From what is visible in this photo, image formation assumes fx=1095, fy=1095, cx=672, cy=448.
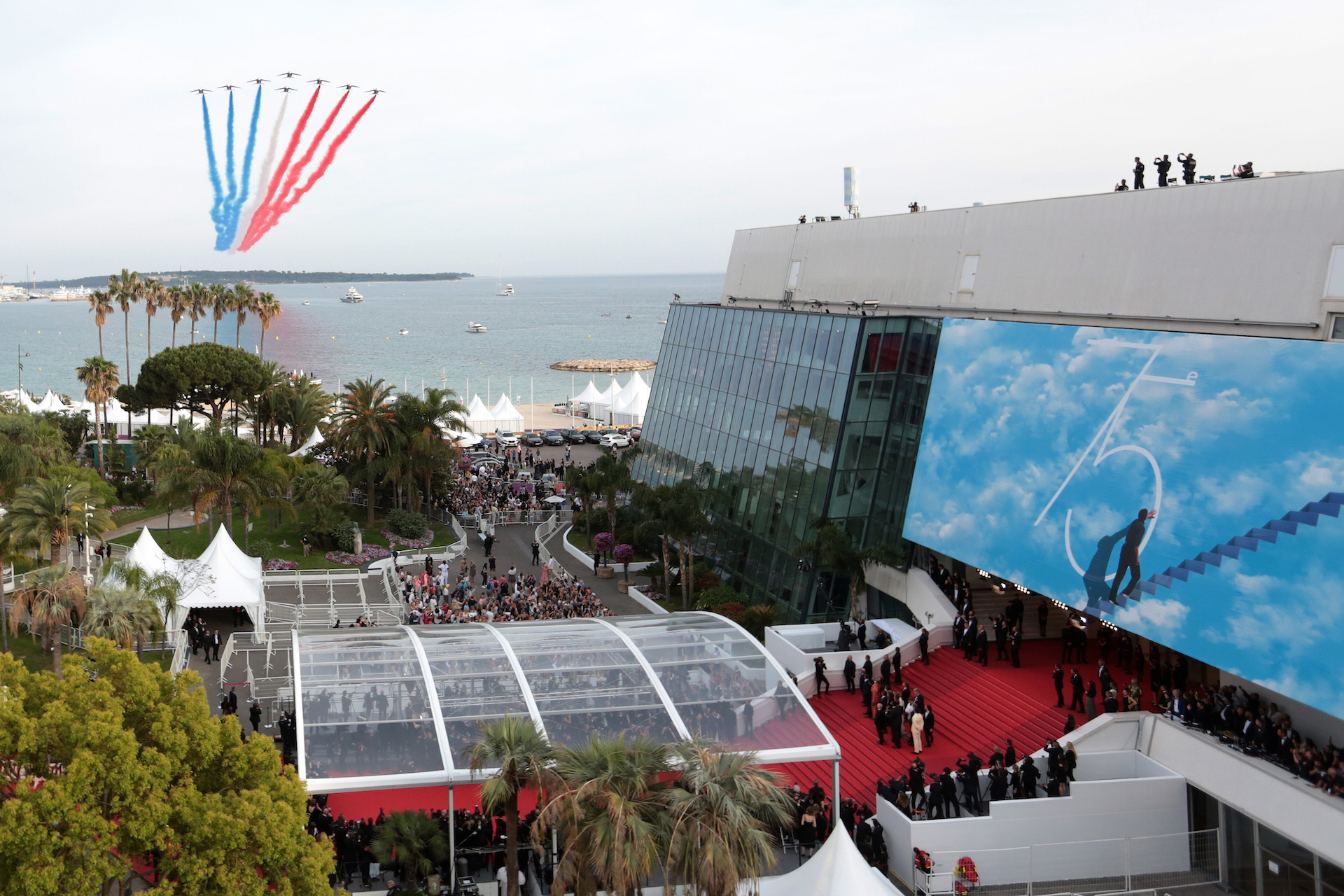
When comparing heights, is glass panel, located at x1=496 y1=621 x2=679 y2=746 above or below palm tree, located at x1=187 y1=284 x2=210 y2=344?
below

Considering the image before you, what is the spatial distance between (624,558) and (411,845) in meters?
24.5

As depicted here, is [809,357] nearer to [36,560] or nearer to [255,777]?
[255,777]

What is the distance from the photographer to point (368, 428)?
2014 inches

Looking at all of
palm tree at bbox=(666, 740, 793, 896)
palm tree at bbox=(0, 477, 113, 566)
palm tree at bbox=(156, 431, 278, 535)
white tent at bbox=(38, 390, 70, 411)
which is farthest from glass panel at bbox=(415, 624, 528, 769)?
white tent at bbox=(38, 390, 70, 411)

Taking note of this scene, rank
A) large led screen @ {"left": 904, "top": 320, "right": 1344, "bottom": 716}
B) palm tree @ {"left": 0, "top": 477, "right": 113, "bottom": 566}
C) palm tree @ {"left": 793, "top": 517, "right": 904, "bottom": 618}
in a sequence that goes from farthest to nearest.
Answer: palm tree @ {"left": 0, "top": 477, "right": 113, "bottom": 566} → palm tree @ {"left": 793, "top": 517, "right": 904, "bottom": 618} → large led screen @ {"left": 904, "top": 320, "right": 1344, "bottom": 716}

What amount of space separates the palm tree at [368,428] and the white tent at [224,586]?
1478 centimetres

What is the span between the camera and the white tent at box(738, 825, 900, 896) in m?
16.7

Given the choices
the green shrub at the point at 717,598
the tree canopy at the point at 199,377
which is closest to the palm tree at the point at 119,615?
the green shrub at the point at 717,598

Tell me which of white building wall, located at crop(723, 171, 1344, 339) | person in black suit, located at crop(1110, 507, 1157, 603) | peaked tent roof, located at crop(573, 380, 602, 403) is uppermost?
white building wall, located at crop(723, 171, 1344, 339)

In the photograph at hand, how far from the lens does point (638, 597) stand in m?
39.8

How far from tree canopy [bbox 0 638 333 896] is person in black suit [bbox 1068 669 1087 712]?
16608 millimetres

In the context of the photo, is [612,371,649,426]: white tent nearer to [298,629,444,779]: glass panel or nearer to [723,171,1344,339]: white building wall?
[723,171,1344,339]: white building wall

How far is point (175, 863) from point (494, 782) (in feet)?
14.6

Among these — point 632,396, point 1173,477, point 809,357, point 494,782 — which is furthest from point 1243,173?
point 632,396
